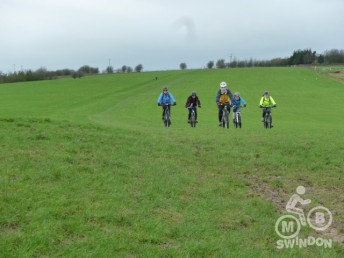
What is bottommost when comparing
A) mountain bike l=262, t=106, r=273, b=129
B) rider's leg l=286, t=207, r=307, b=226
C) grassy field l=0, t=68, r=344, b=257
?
mountain bike l=262, t=106, r=273, b=129

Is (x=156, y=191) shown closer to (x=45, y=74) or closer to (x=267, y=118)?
(x=267, y=118)

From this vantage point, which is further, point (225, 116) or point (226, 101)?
point (225, 116)

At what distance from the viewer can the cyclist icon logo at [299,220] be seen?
24.2 feet

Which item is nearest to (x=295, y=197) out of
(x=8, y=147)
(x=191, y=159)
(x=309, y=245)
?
(x=309, y=245)

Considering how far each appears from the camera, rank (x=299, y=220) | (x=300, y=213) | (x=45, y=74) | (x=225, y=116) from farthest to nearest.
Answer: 1. (x=45, y=74)
2. (x=225, y=116)
3. (x=300, y=213)
4. (x=299, y=220)

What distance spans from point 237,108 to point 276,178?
13.5 metres

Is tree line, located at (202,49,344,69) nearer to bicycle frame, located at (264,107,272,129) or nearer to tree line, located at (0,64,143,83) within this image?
tree line, located at (0,64,143,83)

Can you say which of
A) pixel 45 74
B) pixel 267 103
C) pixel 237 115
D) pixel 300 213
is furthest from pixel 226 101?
pixel 45 74

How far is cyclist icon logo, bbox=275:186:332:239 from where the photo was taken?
7.39m

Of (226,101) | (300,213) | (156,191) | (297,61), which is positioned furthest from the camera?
(297,61)

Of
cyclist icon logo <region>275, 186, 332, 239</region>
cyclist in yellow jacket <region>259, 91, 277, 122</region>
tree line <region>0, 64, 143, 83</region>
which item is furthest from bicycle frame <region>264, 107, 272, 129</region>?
tree line <region>0, 64, 143, 83</region>

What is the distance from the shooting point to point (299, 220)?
793 centimetres

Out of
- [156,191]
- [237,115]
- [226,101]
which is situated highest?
[226,101]

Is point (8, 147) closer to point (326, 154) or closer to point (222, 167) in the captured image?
point (222, 167)
